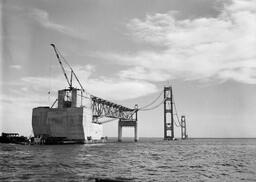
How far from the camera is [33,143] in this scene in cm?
10681

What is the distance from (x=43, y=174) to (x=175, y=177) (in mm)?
12626

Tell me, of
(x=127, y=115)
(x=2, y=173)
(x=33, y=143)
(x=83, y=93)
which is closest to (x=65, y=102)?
(x=83, y=93)

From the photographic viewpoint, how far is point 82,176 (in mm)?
28438

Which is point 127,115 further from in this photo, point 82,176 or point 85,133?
point 82,176

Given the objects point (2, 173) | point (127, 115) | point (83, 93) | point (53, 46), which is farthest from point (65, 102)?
point (2, 173)

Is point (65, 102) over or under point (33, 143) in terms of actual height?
over

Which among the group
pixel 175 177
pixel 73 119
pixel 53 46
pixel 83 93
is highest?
pixel 53 46

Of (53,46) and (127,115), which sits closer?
(53,46)

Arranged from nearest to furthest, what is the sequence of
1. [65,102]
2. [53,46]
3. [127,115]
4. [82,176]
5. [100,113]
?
[82,176] < [65,102] < [53,46] < [100,113] < [127,115]

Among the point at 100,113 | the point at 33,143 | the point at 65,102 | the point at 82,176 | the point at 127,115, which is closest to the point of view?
the point at 82,176

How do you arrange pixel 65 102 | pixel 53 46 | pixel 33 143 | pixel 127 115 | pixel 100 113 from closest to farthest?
pixel 33 143
pixel 65 102
pixel 53 46
pixel 100 113
pixel 127 115

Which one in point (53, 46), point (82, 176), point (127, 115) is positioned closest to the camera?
point (82, 176)

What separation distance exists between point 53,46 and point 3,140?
42.7 meters

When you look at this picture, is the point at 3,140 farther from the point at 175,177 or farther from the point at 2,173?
the point at 175,177
